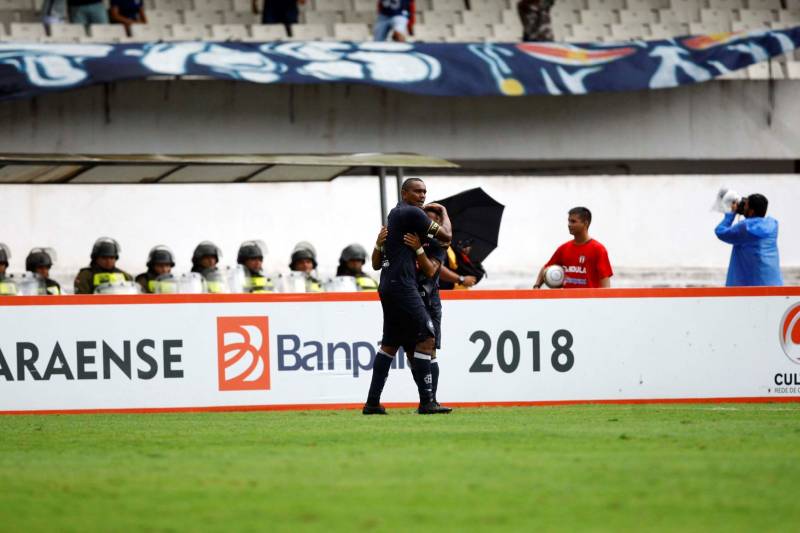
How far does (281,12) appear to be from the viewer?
24.2m

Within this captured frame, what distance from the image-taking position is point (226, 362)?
14383 mm

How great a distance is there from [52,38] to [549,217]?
8.23m

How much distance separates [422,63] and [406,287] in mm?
11336

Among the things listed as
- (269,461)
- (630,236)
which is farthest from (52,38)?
(269,461)

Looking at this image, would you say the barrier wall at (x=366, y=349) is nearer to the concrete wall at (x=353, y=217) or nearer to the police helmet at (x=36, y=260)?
the police helmet at (x=36, y=260)

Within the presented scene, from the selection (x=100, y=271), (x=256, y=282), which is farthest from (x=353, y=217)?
(x=100, y=271)

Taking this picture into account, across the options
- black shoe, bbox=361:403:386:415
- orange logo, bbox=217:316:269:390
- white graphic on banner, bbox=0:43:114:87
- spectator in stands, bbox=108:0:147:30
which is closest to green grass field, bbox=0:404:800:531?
black shoe, bbox=361:403:386:415

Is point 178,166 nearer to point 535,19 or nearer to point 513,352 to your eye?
point 513,352

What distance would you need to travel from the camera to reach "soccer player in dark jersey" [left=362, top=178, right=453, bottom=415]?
12008mm

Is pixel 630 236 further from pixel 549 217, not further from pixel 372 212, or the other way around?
pixel 372 212

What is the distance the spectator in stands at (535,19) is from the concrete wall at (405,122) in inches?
49.1

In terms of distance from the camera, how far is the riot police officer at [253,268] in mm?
18031

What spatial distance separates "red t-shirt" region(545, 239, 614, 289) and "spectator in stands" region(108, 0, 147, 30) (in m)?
10.7

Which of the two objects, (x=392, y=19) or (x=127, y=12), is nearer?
(x=392, y=19)
